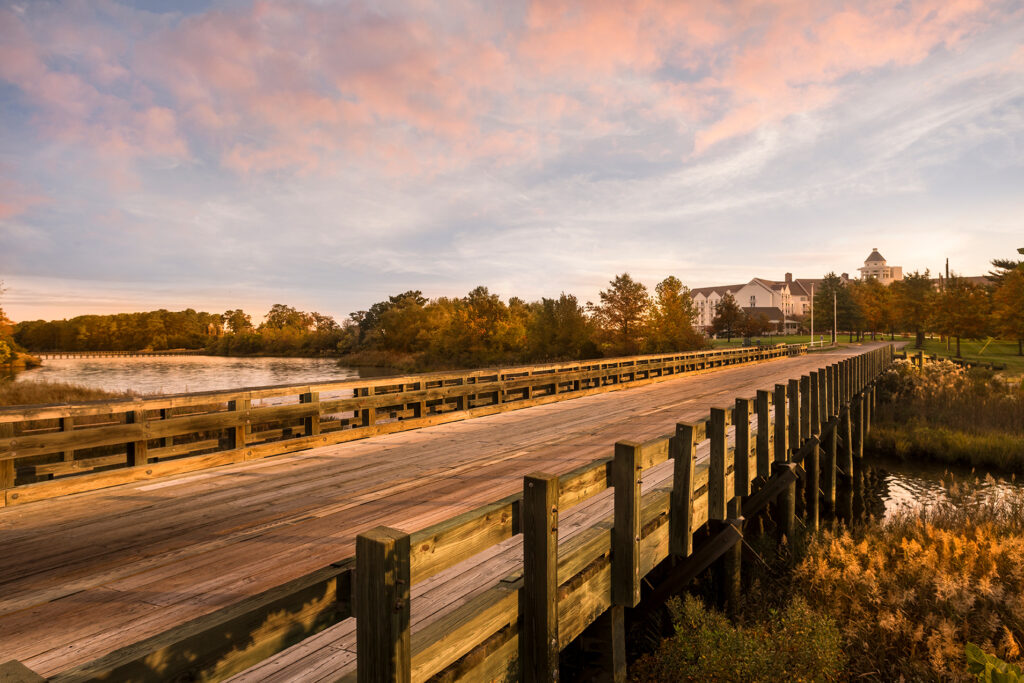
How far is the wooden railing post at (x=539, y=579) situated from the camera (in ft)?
11.3

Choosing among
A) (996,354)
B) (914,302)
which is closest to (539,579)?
(996,354)

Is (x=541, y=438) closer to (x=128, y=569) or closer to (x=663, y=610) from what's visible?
(x=663, y=610)

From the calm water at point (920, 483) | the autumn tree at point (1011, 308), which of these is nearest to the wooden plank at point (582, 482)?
the calm water at point (920, 483)

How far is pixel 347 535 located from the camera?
4.99 m

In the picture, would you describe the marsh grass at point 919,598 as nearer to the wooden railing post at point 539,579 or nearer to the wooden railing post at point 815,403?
the wooden railing post at point 815,403

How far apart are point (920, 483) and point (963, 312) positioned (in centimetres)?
4462

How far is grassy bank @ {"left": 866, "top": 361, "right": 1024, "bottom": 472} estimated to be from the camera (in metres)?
18.6

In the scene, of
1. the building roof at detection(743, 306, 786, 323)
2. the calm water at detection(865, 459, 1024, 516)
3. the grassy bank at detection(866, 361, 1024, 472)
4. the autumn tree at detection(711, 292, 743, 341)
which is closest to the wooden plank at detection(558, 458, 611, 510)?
the calm water at detection(865, 459, 1024, 516)

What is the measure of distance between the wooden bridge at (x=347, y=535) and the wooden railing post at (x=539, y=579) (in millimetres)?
14

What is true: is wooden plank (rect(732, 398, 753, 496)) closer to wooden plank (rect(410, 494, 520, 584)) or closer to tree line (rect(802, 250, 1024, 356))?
wooden plank (rect(410, 494, 520, 584))

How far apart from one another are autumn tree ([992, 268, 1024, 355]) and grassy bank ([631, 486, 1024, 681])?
40652 mm

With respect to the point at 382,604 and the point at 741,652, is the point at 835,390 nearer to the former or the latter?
the point at 741,652

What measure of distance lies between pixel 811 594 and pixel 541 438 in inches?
180

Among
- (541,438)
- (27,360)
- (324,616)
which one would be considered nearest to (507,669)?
(324,616)
